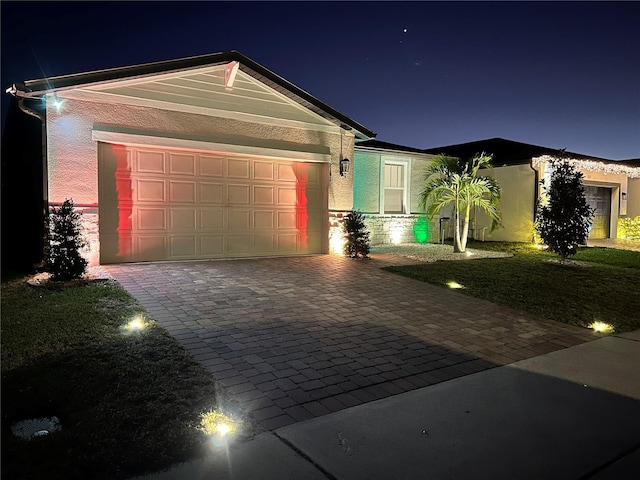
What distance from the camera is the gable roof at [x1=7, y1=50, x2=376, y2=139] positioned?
799cm

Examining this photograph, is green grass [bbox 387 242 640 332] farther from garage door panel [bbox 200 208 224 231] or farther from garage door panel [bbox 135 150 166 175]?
garage door panel [bbox 135 150 166 175]

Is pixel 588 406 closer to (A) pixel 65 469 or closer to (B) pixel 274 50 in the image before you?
(A) pixel 65 469

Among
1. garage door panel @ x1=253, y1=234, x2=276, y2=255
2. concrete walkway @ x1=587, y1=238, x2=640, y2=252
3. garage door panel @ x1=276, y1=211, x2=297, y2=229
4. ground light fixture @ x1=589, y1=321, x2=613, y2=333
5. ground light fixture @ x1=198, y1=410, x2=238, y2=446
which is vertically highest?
garage door panel @ x1=276, y1=211, x2=297, y2=229

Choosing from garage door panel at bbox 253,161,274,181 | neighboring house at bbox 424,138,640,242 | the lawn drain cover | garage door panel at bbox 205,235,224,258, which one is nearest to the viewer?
the lawn drain cover

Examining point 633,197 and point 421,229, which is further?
point 633,197

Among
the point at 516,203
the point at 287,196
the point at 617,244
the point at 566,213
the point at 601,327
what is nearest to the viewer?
the point at 601,327

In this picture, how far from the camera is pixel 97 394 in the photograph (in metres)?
3.43

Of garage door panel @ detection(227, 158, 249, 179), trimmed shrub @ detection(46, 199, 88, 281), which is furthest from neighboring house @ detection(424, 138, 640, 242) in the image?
trimmed shrub @ detection(46, 199, 88, 281)

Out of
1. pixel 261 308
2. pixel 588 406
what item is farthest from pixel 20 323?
pixel 588 406

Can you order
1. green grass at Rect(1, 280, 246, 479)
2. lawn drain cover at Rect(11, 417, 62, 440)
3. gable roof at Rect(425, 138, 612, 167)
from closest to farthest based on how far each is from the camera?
green grass at Rect(1, 280, 246, 479) → lawn drain cover at Rect(11, 417, 62, 440) → gable roof at Rect(425, 138, 612, 167)

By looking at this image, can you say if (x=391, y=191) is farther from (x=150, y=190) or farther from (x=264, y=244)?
(x=150, y=190)

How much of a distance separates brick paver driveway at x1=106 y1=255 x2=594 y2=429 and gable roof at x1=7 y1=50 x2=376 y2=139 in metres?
3.49

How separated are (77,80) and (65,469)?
25.7 ft

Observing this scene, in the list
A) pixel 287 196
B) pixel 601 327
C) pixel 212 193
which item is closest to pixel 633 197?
pixel 287 196
